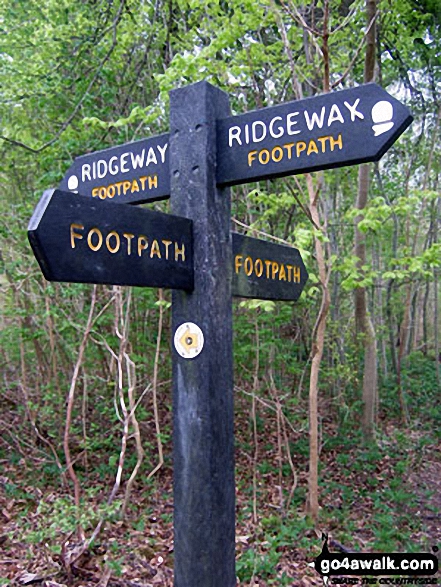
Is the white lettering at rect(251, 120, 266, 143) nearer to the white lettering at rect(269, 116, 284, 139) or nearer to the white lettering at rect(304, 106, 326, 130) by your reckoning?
the white lettering at rect(269, 116, 284, 139)

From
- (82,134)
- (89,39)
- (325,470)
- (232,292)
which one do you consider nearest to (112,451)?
(325,470)

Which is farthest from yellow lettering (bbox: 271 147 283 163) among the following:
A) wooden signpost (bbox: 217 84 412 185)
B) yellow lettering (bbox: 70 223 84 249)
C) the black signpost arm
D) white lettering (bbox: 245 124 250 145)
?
yellow lettering (bbox: 70 223 84 249)

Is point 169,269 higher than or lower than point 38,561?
higher

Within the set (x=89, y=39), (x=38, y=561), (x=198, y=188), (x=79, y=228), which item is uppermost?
(x=89, y=39)

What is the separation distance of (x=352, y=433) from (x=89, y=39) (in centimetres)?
740

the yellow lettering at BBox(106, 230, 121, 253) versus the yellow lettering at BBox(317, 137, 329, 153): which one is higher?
the yellow lettering at BBox(317, 137, 329, 153)

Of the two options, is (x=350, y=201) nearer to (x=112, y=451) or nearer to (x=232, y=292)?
(x=112, y=451)

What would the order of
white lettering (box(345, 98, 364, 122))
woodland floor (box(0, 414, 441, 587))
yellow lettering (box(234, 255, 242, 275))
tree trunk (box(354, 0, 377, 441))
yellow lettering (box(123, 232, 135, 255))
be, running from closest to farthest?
yellow lettering (box(123, 232, 135, 255)), white lettering (box(345, 98, 364, 122)), yellow lettering (box(234, 255, 242, 275)), woodland floor (box(0, 414, 441, 587)), tree trunk (box(354, 0, 377, 441))

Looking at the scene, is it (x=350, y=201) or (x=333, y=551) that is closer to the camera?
(x=333, y=551)

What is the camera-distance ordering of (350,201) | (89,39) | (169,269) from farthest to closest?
(350,201), (89,39), (169,269)

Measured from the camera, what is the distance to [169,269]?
71.4 inches

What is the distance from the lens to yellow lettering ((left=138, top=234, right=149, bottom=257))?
5.69 feet

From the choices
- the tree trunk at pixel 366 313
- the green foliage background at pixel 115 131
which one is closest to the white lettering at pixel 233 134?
the green foliage background at pixel 115 131

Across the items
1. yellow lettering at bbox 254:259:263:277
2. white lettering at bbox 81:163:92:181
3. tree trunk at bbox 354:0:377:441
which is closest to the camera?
→ yellow lettering at bbox 254:259:263:277
